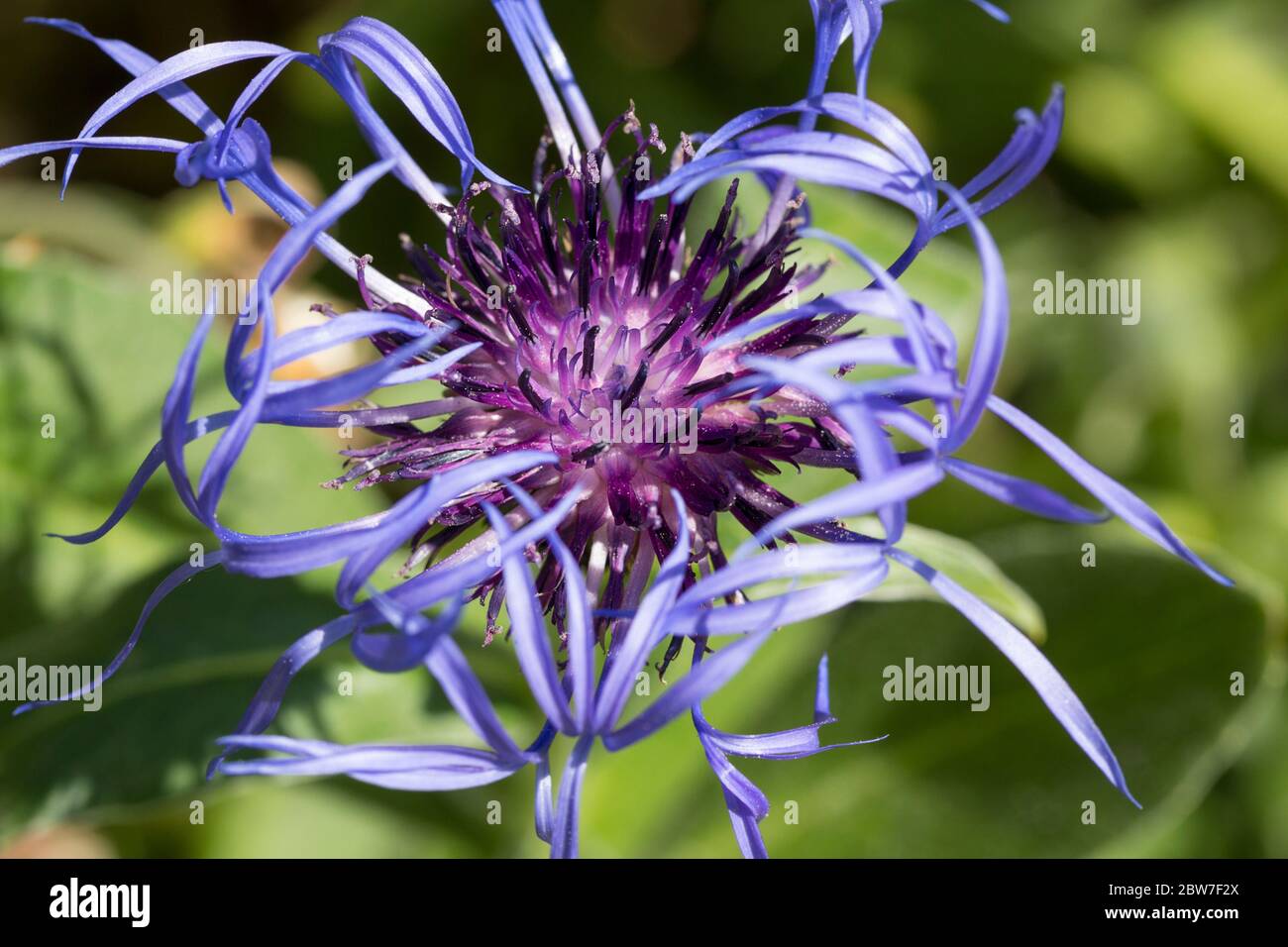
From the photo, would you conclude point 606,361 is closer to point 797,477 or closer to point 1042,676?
point 797,477

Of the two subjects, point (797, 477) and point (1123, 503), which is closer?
point (1123, 503)

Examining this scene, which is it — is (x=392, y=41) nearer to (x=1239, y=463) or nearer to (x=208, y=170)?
(x=208, y=170)

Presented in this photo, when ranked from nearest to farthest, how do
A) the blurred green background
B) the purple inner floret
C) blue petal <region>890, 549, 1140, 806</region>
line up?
blue petal <region>890, 549, 1140, 806</region> < the purple inner floret < the blurred green background

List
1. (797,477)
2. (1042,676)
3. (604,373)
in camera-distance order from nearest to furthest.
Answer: (1042,676), (604,373), (797,477)

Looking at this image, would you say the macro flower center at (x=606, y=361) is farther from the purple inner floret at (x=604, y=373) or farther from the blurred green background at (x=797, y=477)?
the blurred green background at (x=797, y=477)

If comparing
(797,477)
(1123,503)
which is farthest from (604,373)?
(1123,503)

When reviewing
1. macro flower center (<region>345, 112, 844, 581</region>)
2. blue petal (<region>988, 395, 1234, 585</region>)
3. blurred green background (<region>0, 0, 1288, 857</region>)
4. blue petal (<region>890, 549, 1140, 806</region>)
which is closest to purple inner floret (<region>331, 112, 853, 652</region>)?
macro flower center (<region>345, 112, 844, 581</region>)

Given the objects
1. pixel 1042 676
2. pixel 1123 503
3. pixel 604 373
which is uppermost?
pixel 604 373

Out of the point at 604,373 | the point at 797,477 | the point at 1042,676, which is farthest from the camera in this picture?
the point at 797,477

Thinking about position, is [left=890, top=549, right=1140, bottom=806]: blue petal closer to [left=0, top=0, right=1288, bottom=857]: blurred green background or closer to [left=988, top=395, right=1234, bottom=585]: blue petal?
[left=988, top=395, right=1234, bottom=585]: blue petal

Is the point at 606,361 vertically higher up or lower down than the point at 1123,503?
higher up
